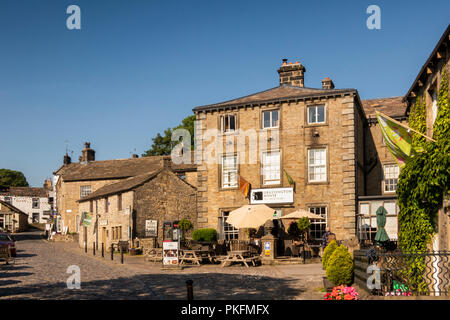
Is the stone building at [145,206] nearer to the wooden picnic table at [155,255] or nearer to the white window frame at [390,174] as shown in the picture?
the wooden picnic table at [155,255]

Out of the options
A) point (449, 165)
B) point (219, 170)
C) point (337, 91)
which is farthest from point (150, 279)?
point (337, 91)

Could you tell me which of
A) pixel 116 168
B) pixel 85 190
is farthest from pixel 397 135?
pixel 85 190

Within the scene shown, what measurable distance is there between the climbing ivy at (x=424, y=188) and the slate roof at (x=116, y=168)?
2807 centimetres

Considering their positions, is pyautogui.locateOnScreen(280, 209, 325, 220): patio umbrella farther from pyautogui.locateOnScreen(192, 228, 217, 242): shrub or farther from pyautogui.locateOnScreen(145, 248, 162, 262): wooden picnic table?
pyautogui.locateOnScreen(145, 248, 162, 262): wooden picnic table

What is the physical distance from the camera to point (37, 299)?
12688mm

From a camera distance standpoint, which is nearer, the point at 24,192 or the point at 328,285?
the point at 328,285

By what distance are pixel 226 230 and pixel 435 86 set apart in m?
17.5

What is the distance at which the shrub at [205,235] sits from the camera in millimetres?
28922

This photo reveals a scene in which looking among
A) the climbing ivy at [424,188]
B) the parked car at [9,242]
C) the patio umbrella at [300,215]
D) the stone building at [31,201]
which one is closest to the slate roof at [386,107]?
the patio umbrella at [300,215]

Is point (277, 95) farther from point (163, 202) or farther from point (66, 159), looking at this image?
point (66, 159)

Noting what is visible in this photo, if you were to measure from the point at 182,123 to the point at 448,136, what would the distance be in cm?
4539

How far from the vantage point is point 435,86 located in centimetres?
1448

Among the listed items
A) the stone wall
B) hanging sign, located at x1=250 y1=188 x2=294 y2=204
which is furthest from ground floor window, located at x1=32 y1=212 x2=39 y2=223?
hanging sign, located at x1=250 y1=188 x2=294 y2=204

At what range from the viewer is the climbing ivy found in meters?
12.6
